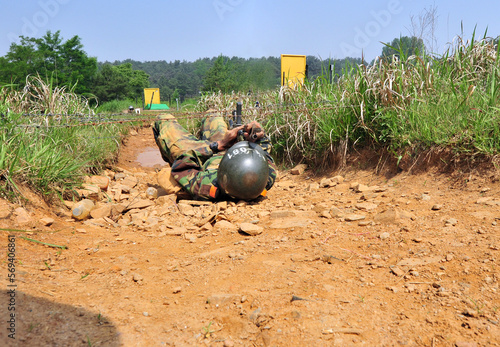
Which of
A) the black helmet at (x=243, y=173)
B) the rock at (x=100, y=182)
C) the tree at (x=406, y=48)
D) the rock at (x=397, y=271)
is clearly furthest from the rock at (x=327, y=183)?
the rock at (x=100, y=182)

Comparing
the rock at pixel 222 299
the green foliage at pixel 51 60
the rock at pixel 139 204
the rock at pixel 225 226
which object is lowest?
the rock at pixel 222 299

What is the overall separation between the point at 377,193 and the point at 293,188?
4.21 feet

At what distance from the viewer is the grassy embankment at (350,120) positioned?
152 inches

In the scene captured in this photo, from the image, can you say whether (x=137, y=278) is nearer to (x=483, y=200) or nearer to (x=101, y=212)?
(x=101, y=212)

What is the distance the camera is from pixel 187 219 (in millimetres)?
4102

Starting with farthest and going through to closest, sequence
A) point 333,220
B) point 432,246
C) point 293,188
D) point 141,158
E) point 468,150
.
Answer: point 141,158, point 293,188, point 468,150, point 333,220, point 432,246

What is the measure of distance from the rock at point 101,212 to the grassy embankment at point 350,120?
45 cm

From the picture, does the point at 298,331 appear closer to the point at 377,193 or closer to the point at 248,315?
the point at 248,315

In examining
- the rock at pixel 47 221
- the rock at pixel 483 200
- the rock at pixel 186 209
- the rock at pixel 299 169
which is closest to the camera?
the rock at pixel 483 200

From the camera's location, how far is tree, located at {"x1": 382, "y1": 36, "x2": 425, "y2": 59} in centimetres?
519

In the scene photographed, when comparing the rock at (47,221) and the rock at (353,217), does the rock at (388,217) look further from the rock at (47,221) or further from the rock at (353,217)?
the rock at (47,221)

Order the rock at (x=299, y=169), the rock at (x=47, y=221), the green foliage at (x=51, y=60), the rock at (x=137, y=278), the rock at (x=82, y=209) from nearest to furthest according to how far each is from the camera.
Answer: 1. the rock at (x=137, y=278)
2. the rock at (x=47, y=221)
3. the rock at (x=82, y=209)
4. the rock at (x=299, y=169)
5. the green foliage at (x=51, y=60)

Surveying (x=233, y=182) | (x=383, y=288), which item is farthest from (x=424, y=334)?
(x=233, y=182)

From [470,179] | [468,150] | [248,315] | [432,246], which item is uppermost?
[468,150]
